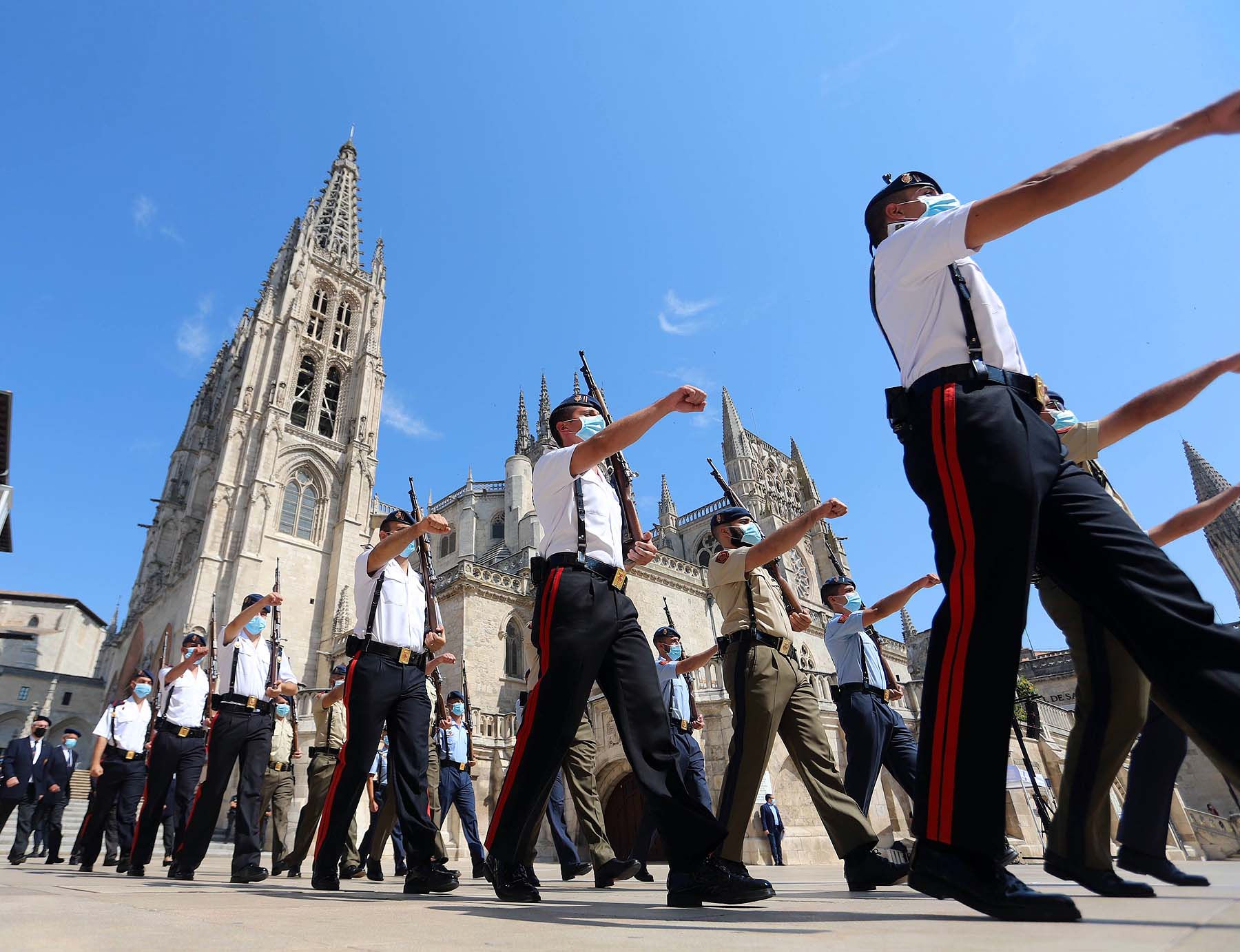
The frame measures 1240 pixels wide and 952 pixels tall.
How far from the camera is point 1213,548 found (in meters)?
46.1

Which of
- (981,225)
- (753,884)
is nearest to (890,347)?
(981,225)

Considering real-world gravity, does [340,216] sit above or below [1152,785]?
above

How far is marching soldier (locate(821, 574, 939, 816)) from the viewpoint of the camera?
4895 millimetres

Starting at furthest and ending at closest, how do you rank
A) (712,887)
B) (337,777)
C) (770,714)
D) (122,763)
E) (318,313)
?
(318,313)
(122,763)
(337,777)
(770,714)
(712,887)

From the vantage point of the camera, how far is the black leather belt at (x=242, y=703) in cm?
568

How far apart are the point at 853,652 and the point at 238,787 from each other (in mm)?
4950

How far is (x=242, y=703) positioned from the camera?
5.75 meters

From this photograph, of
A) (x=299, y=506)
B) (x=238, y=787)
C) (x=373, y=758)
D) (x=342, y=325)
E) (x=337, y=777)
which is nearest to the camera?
(x=373, y=758)

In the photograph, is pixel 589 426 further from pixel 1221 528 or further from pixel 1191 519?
pixel 1221 528

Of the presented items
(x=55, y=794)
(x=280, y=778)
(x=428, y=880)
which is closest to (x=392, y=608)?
(x=428, y=880)

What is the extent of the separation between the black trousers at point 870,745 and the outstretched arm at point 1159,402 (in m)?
2.59

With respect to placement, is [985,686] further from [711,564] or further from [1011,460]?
[711,564]

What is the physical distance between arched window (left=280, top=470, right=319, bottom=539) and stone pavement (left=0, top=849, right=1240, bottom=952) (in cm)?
2909

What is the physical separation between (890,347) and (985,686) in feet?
4.00
